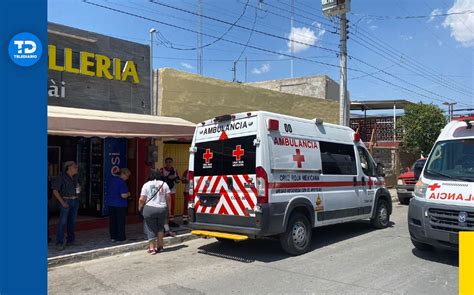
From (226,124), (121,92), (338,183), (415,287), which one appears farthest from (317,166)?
(121,92)

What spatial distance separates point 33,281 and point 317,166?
6.55m

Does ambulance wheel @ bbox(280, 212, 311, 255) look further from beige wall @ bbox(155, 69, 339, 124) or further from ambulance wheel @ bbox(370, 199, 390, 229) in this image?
beige wall @ bbox(155, 69, 339, 124)

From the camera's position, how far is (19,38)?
7.90ft

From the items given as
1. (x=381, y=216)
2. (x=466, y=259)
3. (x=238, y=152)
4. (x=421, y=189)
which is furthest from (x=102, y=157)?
(x=466, y=259)

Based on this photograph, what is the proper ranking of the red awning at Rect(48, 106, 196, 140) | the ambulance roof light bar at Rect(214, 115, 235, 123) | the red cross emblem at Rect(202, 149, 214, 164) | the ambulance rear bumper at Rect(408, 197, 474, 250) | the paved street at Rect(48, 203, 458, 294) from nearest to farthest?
the paved street at Rect(48, 203, 458, 294) < the ambulance rear bumper at Rect(408, 197, 474, 250) < the ambulance roof light bar at Rect(214, 115, 235, 123) < the red awning at Rect(48, 106, 196, 140) < the red cross emblem at Rect(202, 149, 214, 164)

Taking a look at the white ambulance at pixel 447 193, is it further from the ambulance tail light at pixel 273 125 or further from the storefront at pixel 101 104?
the storefront at pixel 101 104

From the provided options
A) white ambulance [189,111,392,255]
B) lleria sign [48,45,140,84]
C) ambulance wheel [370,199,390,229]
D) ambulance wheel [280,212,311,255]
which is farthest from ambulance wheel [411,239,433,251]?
lleria sign [48,45,140,84]

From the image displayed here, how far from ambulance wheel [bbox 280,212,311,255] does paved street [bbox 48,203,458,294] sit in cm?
16

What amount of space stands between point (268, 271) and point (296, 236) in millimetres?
1258

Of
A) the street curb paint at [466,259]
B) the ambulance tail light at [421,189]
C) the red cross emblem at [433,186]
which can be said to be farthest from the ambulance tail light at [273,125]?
the street curb paint at [466,259]

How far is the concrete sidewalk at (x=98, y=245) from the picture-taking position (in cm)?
757

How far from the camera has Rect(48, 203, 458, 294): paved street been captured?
5801mm

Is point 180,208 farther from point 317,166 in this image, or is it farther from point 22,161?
point 22,161

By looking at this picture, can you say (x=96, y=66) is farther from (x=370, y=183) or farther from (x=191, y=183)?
(x=370, y=183)
